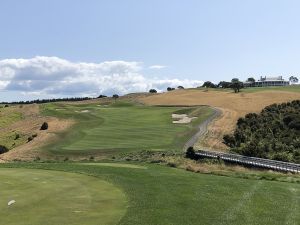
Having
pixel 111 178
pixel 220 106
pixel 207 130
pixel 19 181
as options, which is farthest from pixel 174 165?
pixel 220 106

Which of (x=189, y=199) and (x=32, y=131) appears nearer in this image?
(x=189, y=199)

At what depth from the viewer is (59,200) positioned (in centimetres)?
1956

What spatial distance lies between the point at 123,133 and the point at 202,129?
1090 centimetres

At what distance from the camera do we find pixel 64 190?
21953 mm

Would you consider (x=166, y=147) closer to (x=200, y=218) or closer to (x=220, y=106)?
(x=200, y=218)

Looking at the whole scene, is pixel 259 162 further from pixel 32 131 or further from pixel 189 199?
pixel 32 131

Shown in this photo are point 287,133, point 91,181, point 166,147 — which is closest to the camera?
point 91,181

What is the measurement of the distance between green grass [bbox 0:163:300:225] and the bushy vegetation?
79.6ft

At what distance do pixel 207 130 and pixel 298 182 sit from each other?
35744 mm

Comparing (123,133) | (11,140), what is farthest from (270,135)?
(11,140)

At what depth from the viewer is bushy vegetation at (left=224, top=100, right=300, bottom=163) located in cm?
4994

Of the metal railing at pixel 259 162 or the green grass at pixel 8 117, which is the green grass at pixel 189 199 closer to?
the metal railing at pixel 259 162

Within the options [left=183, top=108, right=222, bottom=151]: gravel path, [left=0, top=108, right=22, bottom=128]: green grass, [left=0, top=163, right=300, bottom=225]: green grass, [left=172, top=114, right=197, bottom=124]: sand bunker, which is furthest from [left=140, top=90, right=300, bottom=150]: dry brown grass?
[left=0, top=108, right=22, bottom=128]: green grass

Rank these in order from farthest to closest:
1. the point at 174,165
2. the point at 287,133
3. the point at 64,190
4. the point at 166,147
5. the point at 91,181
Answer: the point at 287,133 < the point at 166,147 < the point at 174,165 < the point at 91,181 < the point at 64,190
